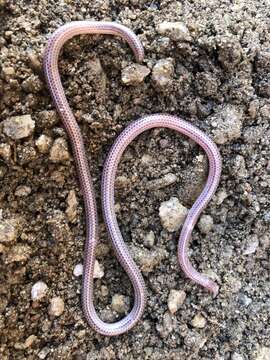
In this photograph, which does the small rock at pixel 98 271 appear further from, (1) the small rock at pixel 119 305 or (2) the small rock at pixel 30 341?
(2) the small rock at pixel 30 341

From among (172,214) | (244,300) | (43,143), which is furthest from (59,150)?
(244,300)

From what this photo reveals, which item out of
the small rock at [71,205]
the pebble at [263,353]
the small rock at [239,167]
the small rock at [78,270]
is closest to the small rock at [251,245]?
the small rock at [239,167]

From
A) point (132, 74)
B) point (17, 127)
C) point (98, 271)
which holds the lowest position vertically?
point (98, 271)

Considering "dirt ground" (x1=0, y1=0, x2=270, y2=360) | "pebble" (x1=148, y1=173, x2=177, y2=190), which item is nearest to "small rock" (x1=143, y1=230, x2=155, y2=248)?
"dirt ground" (x1=0, y1=0, x2=270, y2=360)

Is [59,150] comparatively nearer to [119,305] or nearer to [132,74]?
[132,74]

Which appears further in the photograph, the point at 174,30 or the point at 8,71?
the point at 174,30

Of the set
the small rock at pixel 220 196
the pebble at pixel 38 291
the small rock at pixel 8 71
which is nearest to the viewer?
the small rock at pixel 8 71
